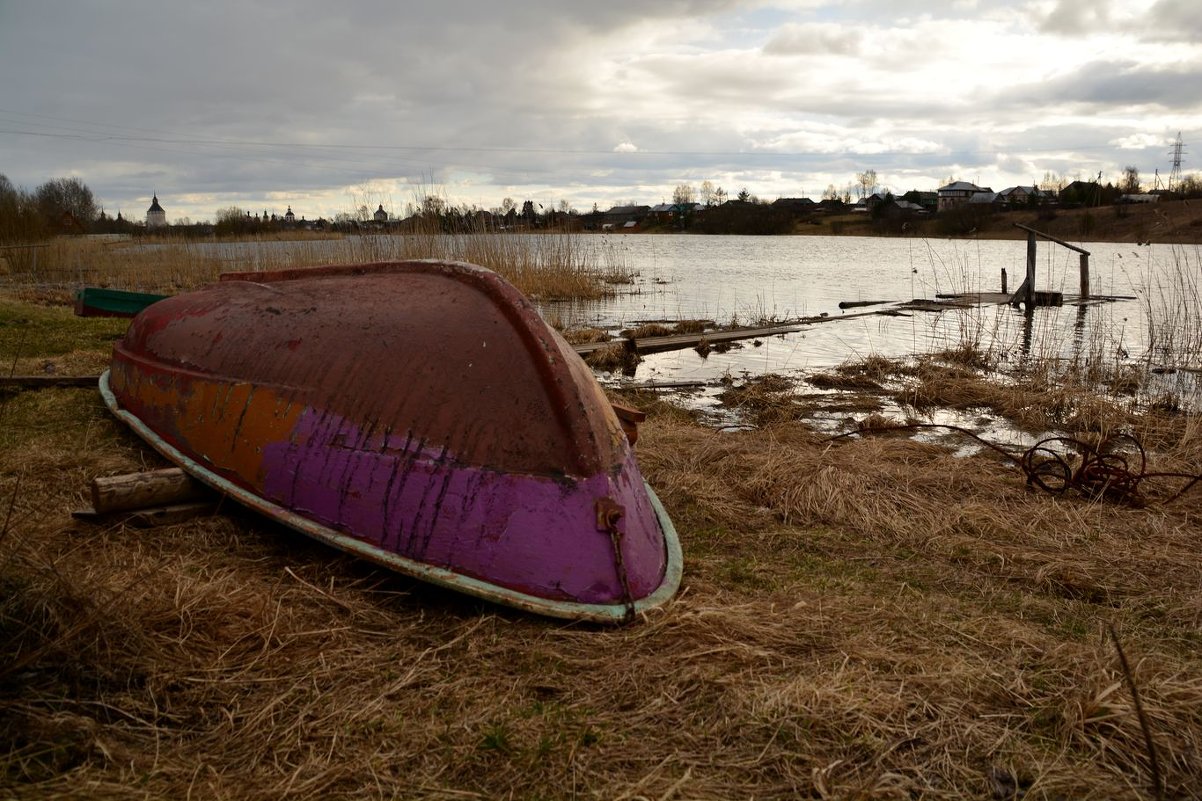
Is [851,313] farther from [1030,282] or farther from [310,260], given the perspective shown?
[310,260]

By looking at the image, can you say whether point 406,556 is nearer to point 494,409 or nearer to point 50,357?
point 494,409

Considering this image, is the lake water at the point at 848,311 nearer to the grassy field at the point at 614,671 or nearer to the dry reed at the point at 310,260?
the dry reed at the point at 310,260

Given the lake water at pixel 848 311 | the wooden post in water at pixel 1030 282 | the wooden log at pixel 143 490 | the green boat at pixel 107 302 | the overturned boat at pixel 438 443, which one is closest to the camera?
the overturned boat at pixel 438 443

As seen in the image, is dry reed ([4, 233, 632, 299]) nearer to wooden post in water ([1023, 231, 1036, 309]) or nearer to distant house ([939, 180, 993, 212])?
wooden post in water ([1023, 231, 1036, 309])

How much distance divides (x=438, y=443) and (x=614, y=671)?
1.04m

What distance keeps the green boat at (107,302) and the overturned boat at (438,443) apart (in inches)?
254

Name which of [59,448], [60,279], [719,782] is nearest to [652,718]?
[719,782]

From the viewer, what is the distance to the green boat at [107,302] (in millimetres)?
9344

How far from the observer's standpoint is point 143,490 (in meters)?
3.42

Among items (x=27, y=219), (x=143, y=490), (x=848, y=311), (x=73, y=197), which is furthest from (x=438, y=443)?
(x=73, y=197)

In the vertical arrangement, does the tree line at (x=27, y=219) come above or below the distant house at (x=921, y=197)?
below

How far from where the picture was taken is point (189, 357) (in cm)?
414

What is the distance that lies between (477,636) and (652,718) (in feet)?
2.31

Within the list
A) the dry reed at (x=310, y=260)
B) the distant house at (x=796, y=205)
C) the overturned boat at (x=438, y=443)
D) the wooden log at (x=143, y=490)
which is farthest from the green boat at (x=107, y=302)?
the distant house at (x=796, y=205)
